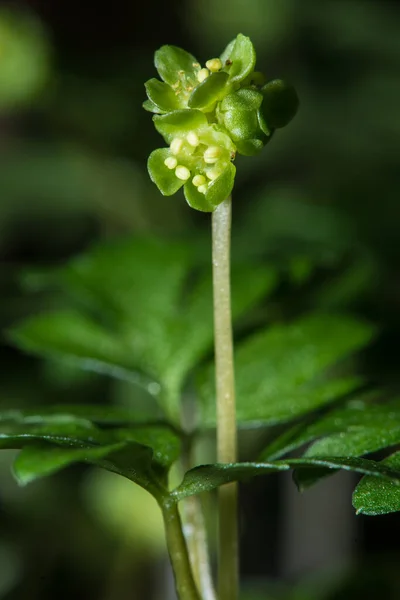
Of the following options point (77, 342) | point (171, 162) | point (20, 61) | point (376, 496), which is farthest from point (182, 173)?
point (20, 61)

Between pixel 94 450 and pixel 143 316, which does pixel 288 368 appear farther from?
pixel 94 450

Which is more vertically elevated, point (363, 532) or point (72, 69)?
point (72, 69)

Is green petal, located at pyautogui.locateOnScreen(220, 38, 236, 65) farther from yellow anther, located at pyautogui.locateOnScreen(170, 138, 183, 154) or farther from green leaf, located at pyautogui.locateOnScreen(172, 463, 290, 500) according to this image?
green leaf, located at pyautogui.locateOnScreen(172, 463, 290, 500)

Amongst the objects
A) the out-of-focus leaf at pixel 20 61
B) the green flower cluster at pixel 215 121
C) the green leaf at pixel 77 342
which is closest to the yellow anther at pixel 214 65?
the green flower cluster at pixel 215 121

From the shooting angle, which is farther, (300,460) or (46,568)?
(46,568)

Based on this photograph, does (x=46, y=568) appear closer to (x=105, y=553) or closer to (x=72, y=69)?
(x=105, y=553)

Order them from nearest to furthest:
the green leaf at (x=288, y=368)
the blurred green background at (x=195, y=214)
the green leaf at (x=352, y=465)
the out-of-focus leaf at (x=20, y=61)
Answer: the green leaf at (x=352, y=465) < the green leaf at (x=288, y=368) < the blurred green background at (x=195, y=214) < the out-of-focus leaf at (x=20, y=61)

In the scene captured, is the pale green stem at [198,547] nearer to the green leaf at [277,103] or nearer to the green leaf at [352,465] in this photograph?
the green leaf at [352,465]

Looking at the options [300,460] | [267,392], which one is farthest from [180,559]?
[267,392]
